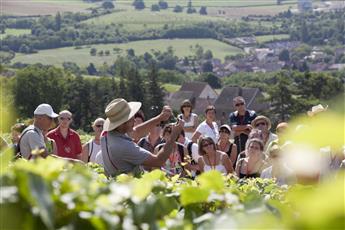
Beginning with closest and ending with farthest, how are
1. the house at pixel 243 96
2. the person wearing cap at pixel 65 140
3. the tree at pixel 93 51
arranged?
1. the person wearing cap at pixel 65 140
2. the house at pixel 243 96
3. the tree at pixel 93 51

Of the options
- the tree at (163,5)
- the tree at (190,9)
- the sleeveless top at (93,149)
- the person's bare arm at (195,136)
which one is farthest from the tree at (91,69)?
the sleeveless top at (93,149)

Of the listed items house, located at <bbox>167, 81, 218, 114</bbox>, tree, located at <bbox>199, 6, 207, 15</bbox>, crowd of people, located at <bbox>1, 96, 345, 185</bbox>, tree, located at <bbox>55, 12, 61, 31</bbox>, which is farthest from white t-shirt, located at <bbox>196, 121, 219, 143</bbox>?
tree, located at <bbox>199, 6, 207, 15</bbox>

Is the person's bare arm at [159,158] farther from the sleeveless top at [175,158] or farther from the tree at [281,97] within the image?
the tree at [281,97]

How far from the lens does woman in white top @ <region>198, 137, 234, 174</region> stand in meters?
7.62

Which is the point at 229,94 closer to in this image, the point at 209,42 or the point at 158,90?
the point at 158,90

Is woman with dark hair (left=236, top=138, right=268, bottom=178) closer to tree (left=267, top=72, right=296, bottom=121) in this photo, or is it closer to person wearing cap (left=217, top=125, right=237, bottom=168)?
person wearing cap (left=217, top=125, right=237, bottom=168)

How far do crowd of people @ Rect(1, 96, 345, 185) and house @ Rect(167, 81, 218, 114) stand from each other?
72.8 m

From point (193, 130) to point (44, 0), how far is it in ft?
552

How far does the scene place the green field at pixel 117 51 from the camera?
12169cm

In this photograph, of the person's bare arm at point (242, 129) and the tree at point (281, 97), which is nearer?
the person's bare arm at point (242, 129)

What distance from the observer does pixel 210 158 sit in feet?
25.2

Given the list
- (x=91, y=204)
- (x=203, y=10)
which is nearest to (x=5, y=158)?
(x=91, y=204)

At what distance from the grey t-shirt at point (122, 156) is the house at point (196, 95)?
7670cm

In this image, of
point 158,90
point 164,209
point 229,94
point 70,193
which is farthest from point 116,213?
point 229,94
